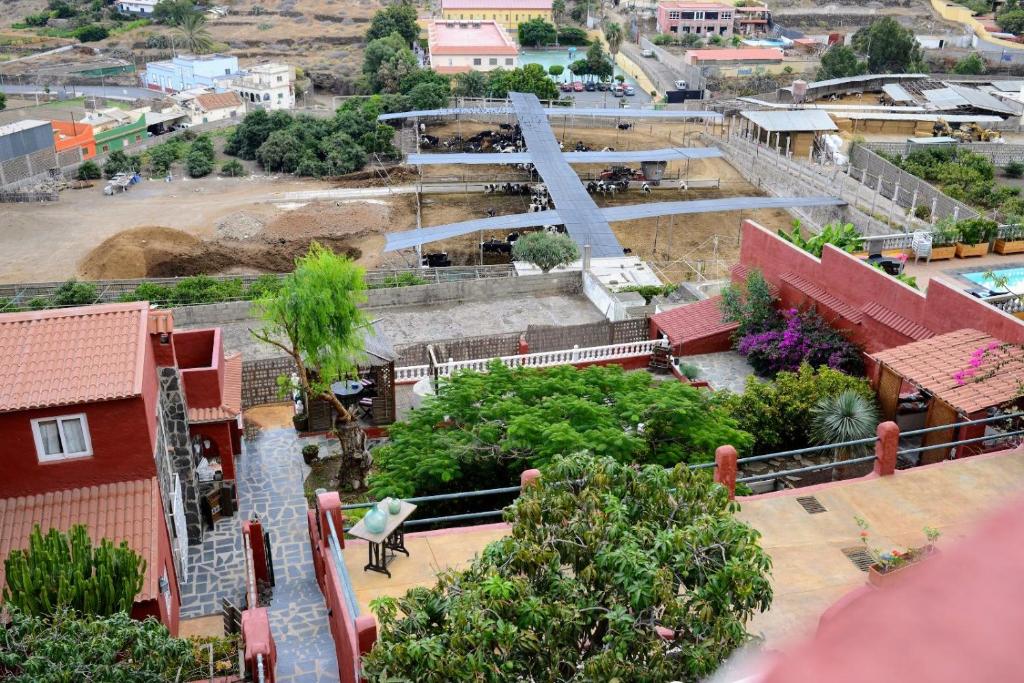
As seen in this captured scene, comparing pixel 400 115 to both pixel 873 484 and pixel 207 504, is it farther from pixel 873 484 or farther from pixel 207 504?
pixel 873 484

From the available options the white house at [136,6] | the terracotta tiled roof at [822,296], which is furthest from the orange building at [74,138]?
the white house at [136,6]

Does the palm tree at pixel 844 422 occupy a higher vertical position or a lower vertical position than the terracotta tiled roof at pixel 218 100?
higher

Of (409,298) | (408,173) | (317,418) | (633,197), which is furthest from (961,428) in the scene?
(408,173)

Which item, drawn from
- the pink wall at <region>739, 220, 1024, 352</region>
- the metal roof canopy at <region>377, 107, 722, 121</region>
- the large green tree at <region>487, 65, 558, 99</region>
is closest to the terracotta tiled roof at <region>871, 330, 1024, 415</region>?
the pink wall at <region>739, 220, 1024, 352</region>

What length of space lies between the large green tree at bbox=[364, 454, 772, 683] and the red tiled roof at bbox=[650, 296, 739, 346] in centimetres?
1609

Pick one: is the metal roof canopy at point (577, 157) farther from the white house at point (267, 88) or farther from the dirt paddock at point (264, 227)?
the white house at point (267, 88)

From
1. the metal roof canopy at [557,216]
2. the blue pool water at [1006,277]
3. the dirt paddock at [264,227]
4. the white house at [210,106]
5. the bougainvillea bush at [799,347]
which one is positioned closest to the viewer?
the bougainvillea bush at [799,347]

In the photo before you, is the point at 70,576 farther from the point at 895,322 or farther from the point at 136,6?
the point at 136,6

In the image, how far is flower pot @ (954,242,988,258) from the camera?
28.1 meters

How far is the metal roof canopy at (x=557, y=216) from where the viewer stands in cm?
3634

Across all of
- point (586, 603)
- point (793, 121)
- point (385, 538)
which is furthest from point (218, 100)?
point (586, 603)

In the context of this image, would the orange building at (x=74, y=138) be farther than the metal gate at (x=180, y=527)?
Yes

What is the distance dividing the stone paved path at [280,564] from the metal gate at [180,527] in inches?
9.1

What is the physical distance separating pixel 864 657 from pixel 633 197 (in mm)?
49119
